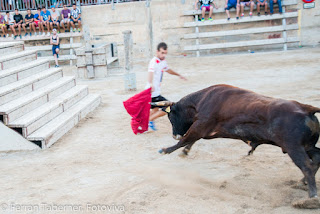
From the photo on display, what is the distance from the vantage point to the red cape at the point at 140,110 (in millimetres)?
6809

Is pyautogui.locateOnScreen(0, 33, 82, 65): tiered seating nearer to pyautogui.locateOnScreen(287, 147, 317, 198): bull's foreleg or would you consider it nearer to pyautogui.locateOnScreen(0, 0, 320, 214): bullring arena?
pyautogui.locateOnScreen(0, 0, 320, 214): bullring arena

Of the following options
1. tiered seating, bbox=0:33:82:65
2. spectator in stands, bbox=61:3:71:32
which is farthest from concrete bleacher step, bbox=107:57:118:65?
spectator in stands, bbox=61:3:71:32

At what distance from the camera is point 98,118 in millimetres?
8141

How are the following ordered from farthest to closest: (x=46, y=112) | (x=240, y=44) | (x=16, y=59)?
(x=240, y=44) → (x=16, y=59) → (x=46, y=112)

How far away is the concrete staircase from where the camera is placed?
251 inches

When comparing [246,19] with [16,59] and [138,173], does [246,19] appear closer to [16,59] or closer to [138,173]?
[16,59]

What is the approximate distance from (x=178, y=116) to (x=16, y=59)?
4.16m

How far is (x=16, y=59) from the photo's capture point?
806 centimetres

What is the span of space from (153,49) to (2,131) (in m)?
12.6

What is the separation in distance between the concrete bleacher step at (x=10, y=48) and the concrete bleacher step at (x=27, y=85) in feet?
2.46

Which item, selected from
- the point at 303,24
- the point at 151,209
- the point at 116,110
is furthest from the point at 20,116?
the point at 303,24

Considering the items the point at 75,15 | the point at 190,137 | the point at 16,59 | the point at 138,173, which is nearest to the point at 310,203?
the point at 190,137

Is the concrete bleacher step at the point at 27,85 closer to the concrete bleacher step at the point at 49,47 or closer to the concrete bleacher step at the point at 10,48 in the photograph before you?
the concrete bleacher step at the point at 10,48

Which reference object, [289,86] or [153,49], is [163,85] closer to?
[289,86]
